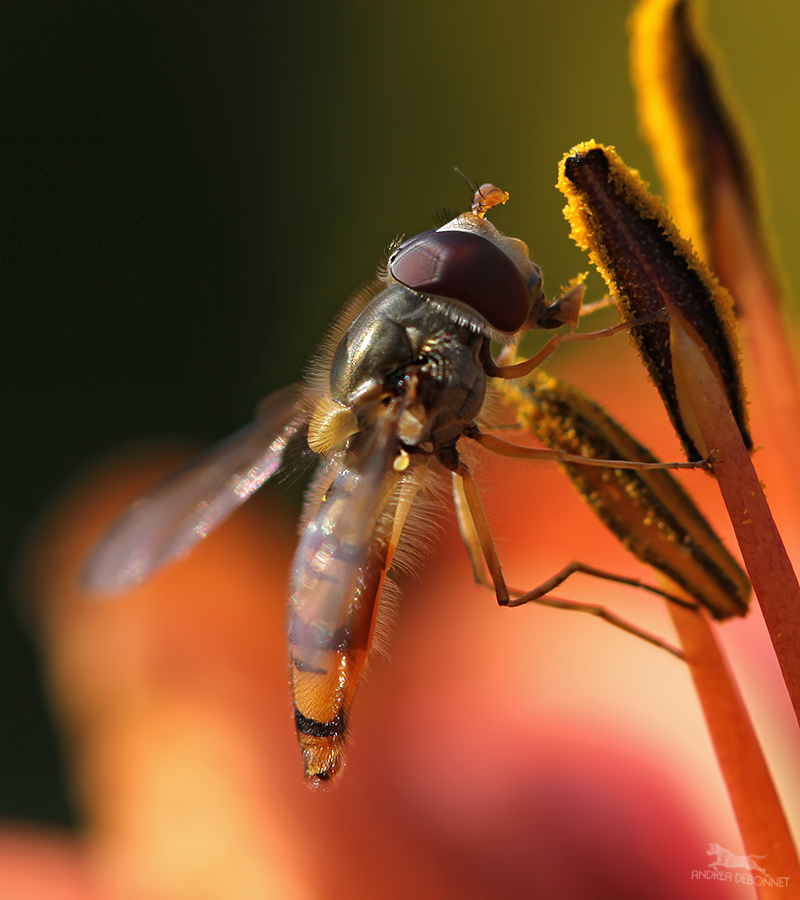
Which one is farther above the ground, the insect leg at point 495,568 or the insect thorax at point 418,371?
the insect thorax at point 418,371

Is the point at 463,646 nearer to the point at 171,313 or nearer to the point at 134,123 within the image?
the point at 171,313

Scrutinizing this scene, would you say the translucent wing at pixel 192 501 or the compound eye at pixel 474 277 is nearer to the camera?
the compound eye at pixel 474 277

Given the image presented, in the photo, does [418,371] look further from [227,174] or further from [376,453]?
[227,174]

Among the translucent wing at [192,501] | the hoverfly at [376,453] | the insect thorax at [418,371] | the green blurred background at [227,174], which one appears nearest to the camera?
the hoverfly at [376,453]

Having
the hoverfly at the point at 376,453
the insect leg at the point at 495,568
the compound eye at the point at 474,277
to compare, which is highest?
the compound eye at the point at 474,277

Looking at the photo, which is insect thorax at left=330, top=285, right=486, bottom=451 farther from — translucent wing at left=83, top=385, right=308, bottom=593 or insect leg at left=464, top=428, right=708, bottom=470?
translucent wing at left=83, top=385, right=308, bottom=593

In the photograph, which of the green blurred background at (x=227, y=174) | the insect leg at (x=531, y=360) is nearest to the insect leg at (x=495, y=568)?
the insect leg at (x=531, y=360)

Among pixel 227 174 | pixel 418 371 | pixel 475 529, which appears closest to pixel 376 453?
pixel 418 371

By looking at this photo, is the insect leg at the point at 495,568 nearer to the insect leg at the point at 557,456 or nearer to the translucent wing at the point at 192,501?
the insect leg at the point at 557,456
